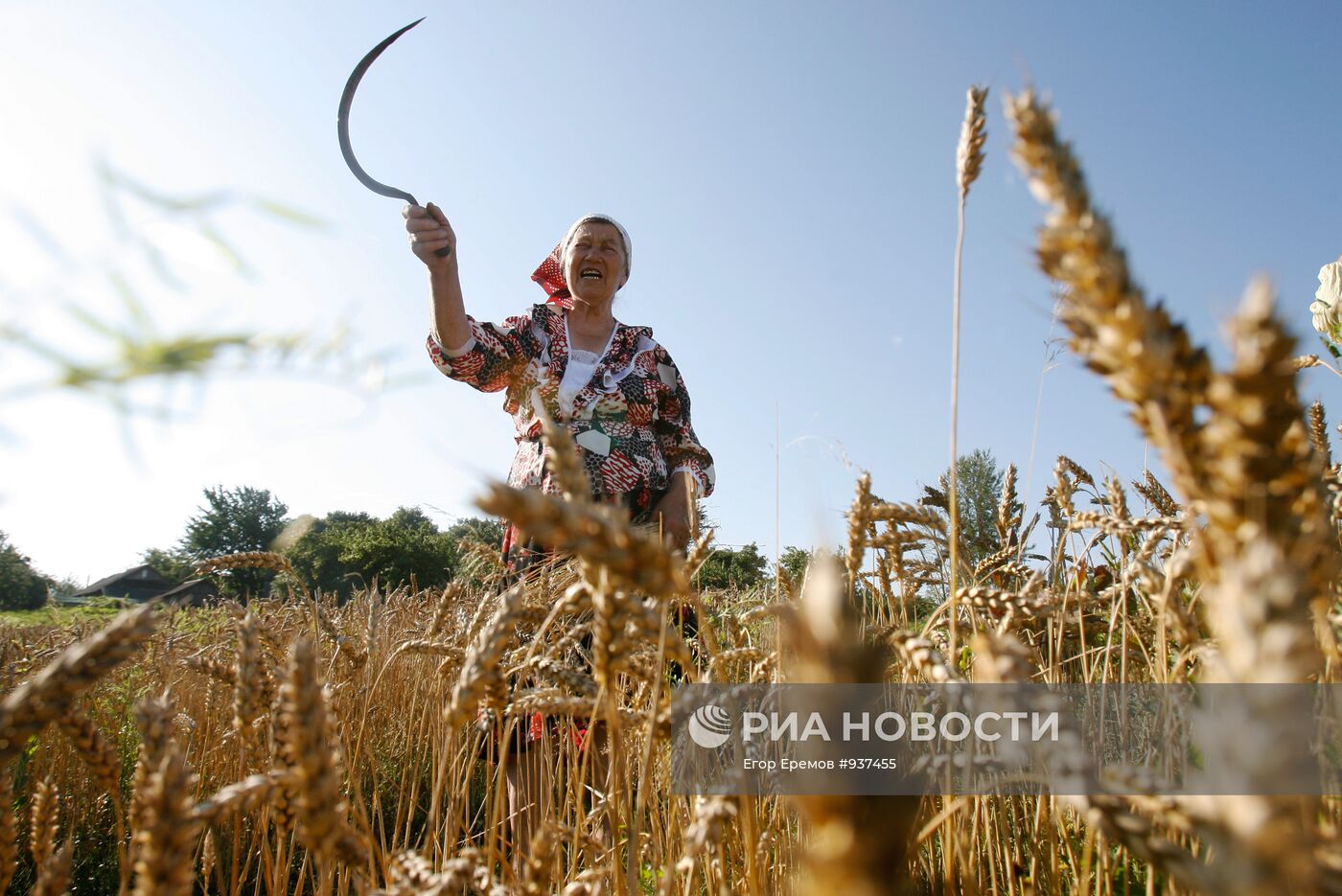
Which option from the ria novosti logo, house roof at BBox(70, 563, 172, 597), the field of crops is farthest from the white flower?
house roof at BBox(70, 563, 172, 597)

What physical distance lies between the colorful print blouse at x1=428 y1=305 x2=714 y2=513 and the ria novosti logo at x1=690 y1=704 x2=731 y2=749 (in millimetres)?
1569

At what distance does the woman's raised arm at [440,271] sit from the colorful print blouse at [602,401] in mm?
91

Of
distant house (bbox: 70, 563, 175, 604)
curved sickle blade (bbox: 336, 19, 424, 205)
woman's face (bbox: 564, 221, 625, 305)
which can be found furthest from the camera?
distant house (bbox: 70, 563, 175, 604)

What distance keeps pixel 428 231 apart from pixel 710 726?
7.53 feet

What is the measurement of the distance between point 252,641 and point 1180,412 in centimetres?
130

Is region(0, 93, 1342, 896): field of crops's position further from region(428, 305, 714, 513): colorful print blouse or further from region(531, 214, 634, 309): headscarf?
region(531, 214, 634, 309): headscarf

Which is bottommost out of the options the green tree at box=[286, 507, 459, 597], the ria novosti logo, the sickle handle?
the ria novosti logo

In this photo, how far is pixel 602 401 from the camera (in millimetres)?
3488

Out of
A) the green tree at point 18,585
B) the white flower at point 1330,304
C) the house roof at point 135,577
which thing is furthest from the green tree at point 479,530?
the house roof at point 135,577

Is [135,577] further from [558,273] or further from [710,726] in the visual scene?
[710,726]

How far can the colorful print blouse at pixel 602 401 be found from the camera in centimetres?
334

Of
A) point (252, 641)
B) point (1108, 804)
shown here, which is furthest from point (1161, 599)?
point (252, 641)

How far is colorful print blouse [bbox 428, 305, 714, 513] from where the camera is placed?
3.34 m

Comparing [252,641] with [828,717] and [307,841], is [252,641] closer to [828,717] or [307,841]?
[307,841]
